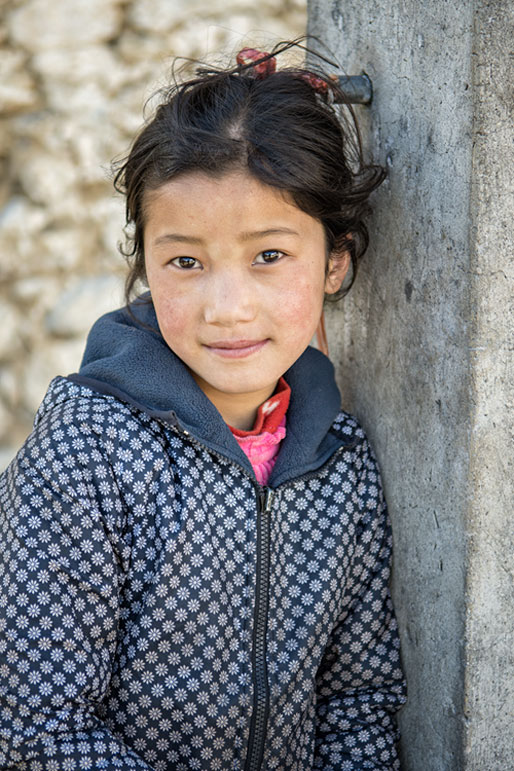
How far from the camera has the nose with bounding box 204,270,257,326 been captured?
1.49 metres

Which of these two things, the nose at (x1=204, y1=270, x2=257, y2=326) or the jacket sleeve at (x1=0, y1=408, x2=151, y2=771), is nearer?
the jacket sleeve at (x1=0, y1=408, x2=151, y2=771)

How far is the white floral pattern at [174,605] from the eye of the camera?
135 cm

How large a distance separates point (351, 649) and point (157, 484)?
1.74ft

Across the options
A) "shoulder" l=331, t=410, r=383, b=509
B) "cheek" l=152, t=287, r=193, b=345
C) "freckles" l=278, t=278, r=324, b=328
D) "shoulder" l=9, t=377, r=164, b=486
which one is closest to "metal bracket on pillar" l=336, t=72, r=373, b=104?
"freckles" l=278, t=278, r=324, b=328

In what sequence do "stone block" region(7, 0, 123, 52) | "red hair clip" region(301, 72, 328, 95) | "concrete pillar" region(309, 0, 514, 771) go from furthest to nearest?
"stone block" region(7, 0, 123, 52) → "red hair clip" region(301, 72, 328, 95) → "concrete pillar" region(309, 0, 514, 771)

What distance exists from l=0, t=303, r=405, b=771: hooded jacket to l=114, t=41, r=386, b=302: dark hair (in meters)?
0.31

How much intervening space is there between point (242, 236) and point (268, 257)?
0.23 ft

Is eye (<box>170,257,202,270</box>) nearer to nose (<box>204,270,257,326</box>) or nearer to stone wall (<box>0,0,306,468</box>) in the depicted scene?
nose (<box>204,270,257,326</box>)


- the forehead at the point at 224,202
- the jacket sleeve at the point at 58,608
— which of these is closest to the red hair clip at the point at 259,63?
the forehead at the point at 224,202

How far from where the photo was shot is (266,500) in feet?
5.09

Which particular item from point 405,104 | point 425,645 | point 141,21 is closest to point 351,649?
point 425,645

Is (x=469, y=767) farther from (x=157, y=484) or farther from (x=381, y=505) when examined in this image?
(x=157, y=484)

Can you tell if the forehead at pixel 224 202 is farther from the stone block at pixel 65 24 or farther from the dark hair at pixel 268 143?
the stone block at pixel 65 24

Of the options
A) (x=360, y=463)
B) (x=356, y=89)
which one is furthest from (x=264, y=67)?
(x=360, y=463)
